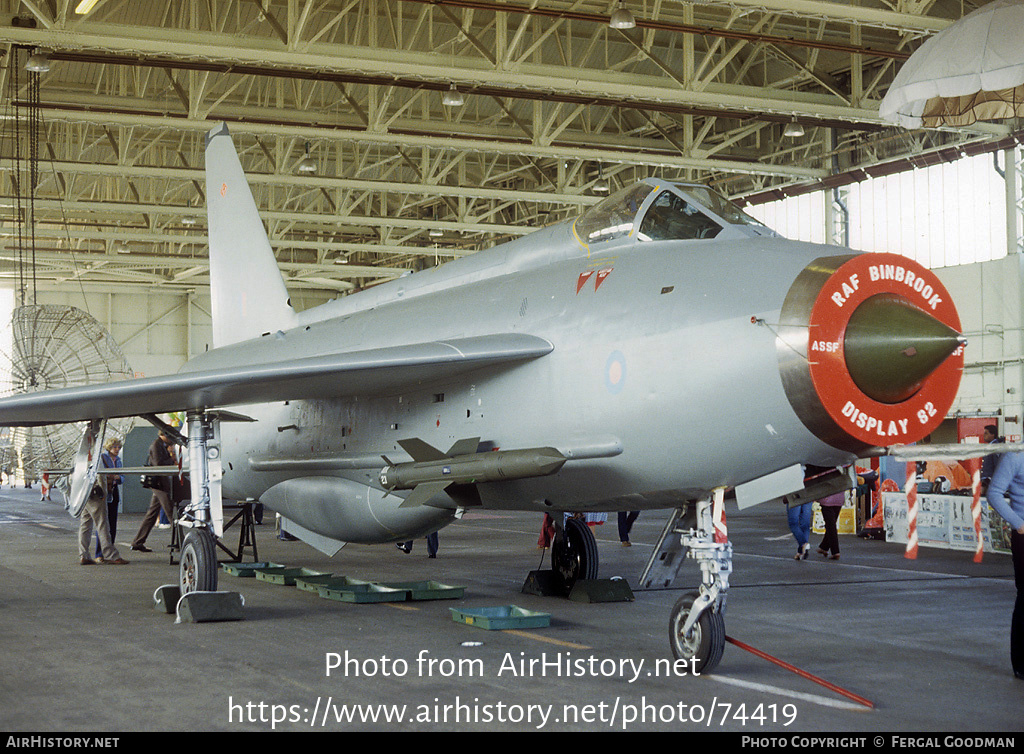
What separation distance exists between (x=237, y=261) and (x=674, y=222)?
761cm

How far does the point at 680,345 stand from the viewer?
704 centimetres

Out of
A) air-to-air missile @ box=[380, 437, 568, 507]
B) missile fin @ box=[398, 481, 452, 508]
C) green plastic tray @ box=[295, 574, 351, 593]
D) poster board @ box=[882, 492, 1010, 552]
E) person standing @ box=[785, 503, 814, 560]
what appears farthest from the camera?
poster board @ box=[882, 492, 1010, 552]

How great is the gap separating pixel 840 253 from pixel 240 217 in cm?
911

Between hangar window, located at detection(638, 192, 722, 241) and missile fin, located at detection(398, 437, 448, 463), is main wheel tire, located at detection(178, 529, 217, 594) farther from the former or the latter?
hangar window, located at detection(638, 192, 722, 241)

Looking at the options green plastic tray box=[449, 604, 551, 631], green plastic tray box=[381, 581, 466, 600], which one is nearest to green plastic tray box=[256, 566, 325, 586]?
green plastic tray box=[381, 581, 466, 600]

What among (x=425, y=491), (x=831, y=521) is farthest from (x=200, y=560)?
(x=831, y=521)

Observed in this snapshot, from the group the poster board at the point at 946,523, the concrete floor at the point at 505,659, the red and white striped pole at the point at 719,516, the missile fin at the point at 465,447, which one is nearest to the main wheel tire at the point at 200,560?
the concrete floor at the point at 505,659

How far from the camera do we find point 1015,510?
22.4ft

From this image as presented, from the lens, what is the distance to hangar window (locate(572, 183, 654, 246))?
8203mm

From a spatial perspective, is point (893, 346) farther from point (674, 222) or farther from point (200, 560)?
point (200, 560)

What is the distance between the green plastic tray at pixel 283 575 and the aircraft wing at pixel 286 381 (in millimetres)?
3078

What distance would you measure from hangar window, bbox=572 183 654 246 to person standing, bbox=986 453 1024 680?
318cm
